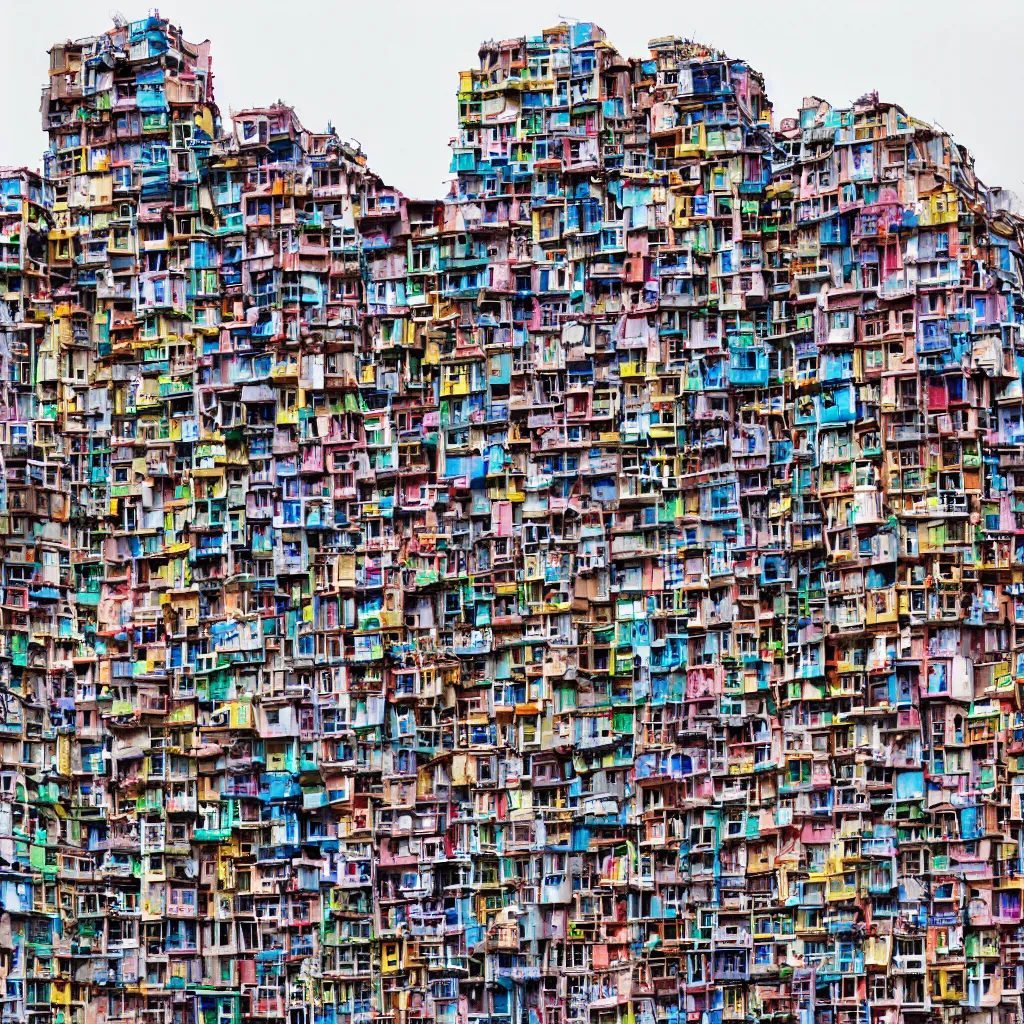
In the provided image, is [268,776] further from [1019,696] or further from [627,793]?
[1019,696]

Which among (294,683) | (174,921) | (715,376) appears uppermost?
(715,376)

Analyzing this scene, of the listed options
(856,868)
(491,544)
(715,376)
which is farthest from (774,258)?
(856,868)

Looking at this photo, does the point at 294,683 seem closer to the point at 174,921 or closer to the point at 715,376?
the point at 174,921

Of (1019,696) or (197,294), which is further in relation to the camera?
(197,294)

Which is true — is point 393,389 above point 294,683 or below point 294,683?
above

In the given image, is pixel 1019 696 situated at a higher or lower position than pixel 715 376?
lower

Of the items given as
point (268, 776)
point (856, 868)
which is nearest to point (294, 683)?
point (268, 776)
